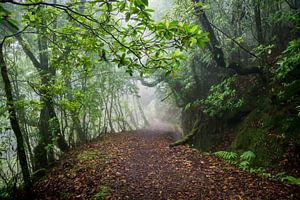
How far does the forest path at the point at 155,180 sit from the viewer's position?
4.52 metres

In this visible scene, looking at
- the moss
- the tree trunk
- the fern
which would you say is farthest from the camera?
the fern

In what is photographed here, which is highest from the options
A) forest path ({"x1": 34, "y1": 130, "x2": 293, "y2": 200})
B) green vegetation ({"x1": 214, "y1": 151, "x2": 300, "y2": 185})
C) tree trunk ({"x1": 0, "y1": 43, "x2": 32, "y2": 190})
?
tree trunk ({"x1": 0, "y1": 43, "x2": 32, "y2": 190})

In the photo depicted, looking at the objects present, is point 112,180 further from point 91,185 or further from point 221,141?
point 221,141

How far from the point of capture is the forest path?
4.52 metres

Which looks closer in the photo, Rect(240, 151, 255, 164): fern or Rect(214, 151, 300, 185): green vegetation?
Rect(214, 151, 300, 185): green vegetation

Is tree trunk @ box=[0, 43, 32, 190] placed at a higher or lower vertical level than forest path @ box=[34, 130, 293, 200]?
higher

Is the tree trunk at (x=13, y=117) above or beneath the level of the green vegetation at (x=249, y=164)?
above

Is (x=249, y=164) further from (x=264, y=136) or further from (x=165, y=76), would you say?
(x=165, y=76)

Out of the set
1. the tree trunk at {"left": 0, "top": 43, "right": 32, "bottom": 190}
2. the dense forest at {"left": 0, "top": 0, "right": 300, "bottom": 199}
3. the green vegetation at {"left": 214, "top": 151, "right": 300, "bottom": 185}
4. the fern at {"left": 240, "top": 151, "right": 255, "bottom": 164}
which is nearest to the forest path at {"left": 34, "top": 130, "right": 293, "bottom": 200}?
the dense forest at {"left": 0, "top": 0, "right": 300, "bottom": 199}

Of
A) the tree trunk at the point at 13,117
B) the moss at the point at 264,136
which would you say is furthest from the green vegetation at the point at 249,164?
the tree trunk at the point at 13,117

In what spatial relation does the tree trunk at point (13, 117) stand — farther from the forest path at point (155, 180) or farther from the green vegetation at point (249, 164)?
the green vegetation at point (249, 164)

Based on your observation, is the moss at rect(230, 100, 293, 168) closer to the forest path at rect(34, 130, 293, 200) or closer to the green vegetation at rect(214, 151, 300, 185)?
the green vegetation at rect(214, 151, 300, 185)

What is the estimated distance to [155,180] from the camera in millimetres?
5438

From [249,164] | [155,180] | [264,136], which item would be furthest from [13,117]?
[264,136]
